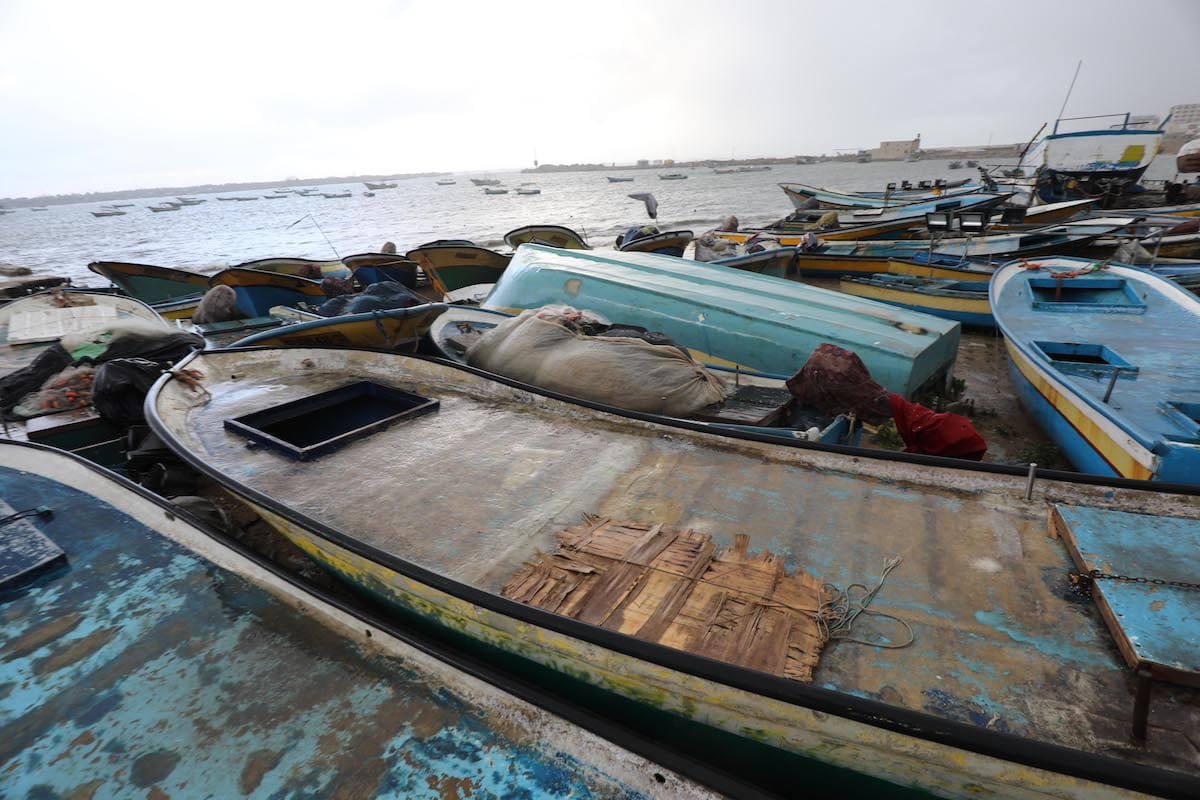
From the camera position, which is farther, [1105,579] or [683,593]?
[683,593]

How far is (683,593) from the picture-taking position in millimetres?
2711

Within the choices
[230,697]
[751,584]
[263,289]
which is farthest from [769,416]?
[263,289]

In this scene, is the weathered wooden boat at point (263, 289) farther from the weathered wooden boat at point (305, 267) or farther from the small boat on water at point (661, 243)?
the small boat on water at point (661, 243)

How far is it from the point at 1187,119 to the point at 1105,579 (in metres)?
107

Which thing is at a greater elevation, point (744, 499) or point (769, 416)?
point (744, 499)

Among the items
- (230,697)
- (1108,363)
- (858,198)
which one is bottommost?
(230,697)

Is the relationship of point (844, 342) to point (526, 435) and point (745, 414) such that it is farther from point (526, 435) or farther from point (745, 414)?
point (526, 435)

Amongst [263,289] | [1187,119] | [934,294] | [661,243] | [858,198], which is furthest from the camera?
[1187,119]

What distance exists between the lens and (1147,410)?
470cm

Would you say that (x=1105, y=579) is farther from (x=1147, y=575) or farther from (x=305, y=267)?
(x=305, y=267)

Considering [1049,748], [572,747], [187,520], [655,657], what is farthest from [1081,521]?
[187,520]

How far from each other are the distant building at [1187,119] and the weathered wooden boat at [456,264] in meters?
94.8

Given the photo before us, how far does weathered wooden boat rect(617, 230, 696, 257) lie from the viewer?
14633 mm

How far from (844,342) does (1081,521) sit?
372 centimetres
